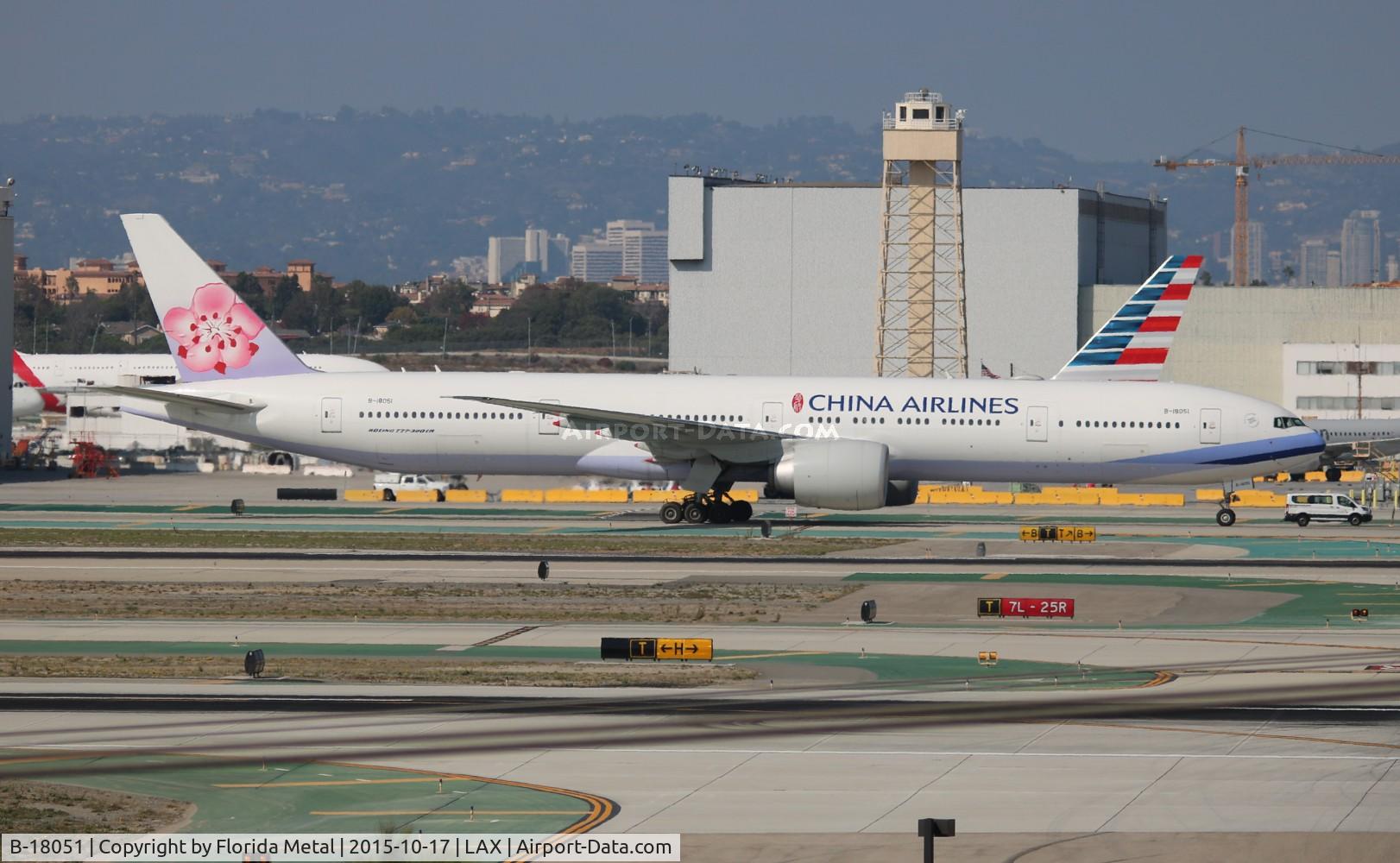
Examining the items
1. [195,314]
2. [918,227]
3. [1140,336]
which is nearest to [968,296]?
[918,227]

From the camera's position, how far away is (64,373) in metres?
105

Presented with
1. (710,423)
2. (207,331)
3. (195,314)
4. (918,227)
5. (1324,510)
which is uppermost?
(918,227)

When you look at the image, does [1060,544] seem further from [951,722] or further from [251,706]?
[251,706]

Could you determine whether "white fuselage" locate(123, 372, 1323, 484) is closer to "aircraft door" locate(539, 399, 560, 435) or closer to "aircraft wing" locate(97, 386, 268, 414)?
"aircraft door" locate(539, 399, 560, 435)

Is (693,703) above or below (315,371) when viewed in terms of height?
below

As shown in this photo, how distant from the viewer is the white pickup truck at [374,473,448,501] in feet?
228

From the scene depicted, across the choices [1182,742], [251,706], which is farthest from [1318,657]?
[251,706]

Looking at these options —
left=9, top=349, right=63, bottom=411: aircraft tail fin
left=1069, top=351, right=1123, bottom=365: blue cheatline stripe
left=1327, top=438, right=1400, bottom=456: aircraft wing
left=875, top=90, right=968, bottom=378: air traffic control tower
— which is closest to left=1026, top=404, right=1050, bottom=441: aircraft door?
left=1069, top=351, right=1123, bottom=365: blue cheatline stripe

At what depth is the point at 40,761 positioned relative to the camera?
68.4 feet

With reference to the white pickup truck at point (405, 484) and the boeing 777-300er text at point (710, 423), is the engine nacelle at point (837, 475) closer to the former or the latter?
the boeing 777-300er text at point (710, 423)

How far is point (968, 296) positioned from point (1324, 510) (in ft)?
190

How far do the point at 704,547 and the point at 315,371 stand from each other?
17350 mm

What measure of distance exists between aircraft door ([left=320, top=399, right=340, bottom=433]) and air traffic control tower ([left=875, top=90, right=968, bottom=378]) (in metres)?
52.1

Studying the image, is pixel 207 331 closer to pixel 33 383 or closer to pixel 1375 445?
pixel 33 383
